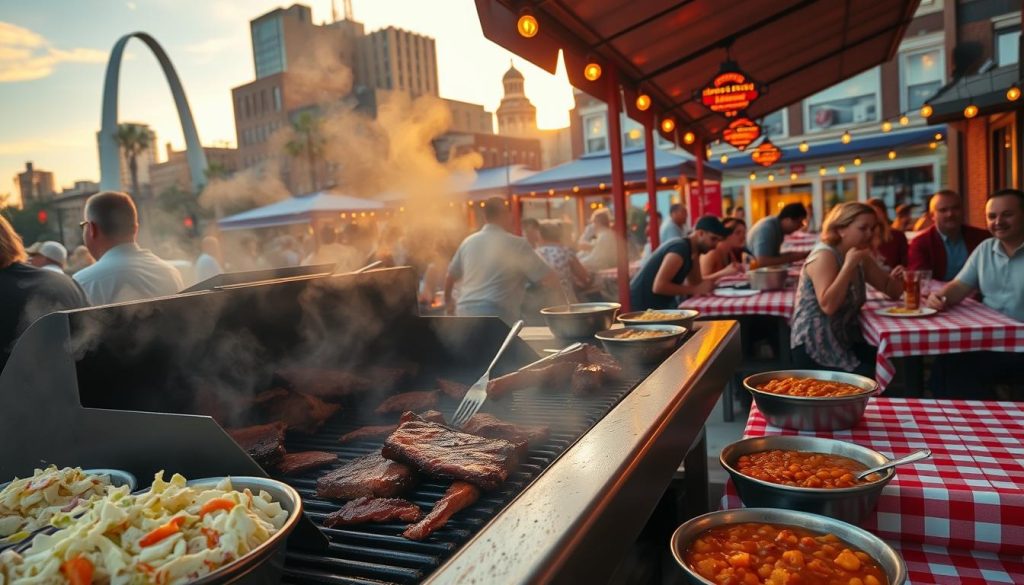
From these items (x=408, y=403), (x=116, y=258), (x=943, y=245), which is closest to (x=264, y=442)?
(x=408, y=403)

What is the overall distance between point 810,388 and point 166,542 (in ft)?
7.55

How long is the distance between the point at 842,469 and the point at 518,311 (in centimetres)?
419

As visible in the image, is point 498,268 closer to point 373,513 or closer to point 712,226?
point 712,226

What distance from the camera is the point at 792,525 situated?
62.6 inches

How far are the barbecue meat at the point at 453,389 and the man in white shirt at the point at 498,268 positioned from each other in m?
3.06

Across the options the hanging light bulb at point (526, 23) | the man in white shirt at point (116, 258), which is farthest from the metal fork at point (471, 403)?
the hanging light bulb at point (526, 23)

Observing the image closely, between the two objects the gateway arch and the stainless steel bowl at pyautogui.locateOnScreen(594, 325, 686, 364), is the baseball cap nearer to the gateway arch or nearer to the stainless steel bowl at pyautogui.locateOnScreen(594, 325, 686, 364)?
the stainless steel bowl at pyautogui.locateOnScreen(594, 325, 686, 364)

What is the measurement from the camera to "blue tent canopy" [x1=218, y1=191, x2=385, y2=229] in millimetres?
14250

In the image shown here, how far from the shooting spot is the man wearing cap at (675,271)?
239 inches

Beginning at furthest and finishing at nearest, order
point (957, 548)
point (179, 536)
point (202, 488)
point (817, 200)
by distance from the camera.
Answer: point (817, 200) → point (957, 548) → point (202, 488) → point (179, 536)

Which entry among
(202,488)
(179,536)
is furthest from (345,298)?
(179,536)

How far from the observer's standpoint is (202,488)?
1.27 m

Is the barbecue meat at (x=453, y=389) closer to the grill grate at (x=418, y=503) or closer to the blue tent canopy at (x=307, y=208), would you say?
the grill grate at (x=418, y=503)

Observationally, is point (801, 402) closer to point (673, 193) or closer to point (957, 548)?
point (957, 548)
